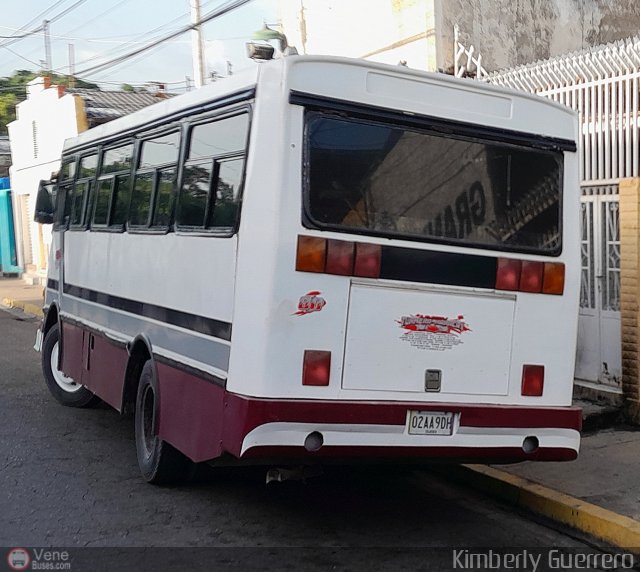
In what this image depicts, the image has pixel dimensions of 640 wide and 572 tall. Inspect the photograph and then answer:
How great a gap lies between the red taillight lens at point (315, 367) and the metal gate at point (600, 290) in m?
4.39

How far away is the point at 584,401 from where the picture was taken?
8.86 metres

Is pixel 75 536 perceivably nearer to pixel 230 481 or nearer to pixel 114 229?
pixel 230 481

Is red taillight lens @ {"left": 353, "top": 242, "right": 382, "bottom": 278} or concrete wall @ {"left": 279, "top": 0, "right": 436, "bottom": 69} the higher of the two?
concrete wall @ {"left": 279, "top": 0, "right": 436, "bottom": 69}

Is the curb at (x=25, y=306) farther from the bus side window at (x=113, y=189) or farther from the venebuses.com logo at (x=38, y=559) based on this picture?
the venebuses.com logo at (x=38, y=559)

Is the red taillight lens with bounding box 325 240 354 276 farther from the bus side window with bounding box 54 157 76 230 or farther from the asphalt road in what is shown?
the bus side window with bounding box 54 157 76 230

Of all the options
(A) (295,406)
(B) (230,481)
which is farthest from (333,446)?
(B) (230,481)

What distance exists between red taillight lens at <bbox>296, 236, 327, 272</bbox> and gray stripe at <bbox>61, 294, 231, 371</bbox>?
2.15 ft

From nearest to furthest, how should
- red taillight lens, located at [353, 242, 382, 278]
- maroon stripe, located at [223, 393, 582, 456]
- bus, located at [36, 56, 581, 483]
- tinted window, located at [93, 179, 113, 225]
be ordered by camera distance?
maroon stripe, located at [223, 393, 582, 456], bus, located at [36, 56, 581, 483], red taillight lens, located at [353, 242, 382, 278], tinted window, located at [93, 179, 113, 225]

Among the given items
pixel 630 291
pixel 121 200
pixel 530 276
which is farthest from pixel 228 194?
pixel 630 291

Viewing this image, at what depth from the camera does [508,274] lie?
5711mm

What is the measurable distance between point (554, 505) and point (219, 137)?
10.4 feet

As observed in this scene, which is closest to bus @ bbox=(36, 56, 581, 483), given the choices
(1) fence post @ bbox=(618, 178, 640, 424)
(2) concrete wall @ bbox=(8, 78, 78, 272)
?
(1) fence post @ bbox=(618, 178, 640, 424)

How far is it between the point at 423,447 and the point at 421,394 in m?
0.30

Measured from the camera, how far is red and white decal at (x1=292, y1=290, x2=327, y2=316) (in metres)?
5.13
